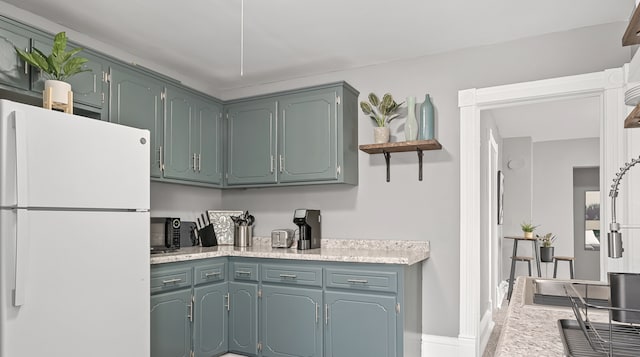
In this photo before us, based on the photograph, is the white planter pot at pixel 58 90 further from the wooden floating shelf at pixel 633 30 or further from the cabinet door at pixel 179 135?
the wooden floating shelf at pixel 633 30

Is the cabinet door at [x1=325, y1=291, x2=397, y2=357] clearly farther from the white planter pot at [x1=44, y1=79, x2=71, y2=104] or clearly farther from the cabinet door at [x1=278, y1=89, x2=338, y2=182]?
the white planter pot at [x1=44, y1=79, x2=71, y2=104]

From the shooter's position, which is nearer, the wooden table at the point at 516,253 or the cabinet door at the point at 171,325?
the cabinet door at the point at 171,325

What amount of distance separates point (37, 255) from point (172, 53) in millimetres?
2051

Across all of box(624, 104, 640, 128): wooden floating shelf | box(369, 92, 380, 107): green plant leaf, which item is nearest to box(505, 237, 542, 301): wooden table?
box(369, 92, 380, 107): green plant leaf

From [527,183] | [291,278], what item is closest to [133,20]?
[291,278]

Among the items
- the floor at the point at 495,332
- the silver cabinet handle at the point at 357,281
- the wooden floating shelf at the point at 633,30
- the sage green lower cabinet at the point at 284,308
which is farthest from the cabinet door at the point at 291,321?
the wooden floating shelf at the point at 633,30

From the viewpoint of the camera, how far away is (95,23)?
2965 mm

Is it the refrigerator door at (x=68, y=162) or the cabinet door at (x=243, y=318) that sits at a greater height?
the refrigerator door at (x=68, y=162)

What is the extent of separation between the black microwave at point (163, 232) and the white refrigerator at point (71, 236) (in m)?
0.83

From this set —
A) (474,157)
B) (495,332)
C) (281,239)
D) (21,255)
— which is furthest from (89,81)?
(495,332)

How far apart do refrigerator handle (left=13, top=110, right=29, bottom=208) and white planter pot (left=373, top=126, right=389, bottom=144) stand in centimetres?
240

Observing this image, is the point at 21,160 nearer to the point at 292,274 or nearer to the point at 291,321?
the point at 292,274

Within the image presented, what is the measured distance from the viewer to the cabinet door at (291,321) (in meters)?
3.15

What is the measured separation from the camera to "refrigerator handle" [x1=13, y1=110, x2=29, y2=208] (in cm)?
196
